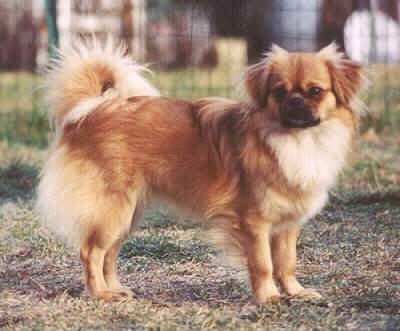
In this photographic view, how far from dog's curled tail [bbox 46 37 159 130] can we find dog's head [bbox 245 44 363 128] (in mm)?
671

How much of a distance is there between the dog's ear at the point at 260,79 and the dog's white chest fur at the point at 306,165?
0.60ft

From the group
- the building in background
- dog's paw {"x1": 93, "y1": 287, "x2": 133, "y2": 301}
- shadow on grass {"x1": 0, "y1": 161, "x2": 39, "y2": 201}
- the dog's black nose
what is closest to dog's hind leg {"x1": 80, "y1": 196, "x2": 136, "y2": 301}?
dog's paw {"x1": 93, "y1": 287, "x2": 133, "y2": 301}

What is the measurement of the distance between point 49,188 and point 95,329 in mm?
914

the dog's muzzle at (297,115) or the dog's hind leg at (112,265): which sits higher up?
the dog's muzzle at (297,115)

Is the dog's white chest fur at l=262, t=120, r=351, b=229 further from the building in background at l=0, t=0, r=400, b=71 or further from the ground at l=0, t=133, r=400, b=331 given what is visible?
the building in background at l=0, t=0, r=400, b=71

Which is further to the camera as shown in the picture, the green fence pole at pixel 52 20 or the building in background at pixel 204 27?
the building in background at pixel 204 27

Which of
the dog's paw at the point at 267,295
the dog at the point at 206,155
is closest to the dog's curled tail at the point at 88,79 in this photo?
the dog at the point at 206,155

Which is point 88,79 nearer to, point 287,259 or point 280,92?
point 280,92

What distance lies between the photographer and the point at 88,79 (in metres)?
4.41

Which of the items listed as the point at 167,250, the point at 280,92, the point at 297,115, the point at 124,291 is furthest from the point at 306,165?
the point at 167,250

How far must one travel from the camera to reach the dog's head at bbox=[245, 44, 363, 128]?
3.93 metres

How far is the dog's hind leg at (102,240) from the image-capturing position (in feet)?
13.8

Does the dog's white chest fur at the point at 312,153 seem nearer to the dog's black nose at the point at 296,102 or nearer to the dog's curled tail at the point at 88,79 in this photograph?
the dog's black nose at the point at 296,102

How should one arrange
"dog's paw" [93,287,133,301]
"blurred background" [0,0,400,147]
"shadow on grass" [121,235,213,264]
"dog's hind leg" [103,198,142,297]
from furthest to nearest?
"blurred background" [0,0,400,147] → "shadow on grass" [121,235,213,264] → "dog's hind leg" [103,198,142,297] → "dog's paw" [93,287,133,301]
